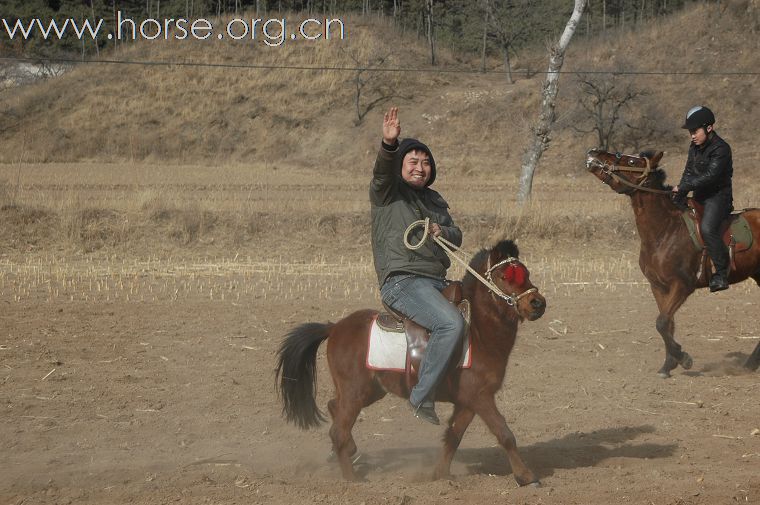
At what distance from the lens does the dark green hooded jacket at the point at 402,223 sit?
247 inches

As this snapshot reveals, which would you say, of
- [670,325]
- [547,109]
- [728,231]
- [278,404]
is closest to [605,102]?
[547,109]

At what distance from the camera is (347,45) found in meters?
53.8

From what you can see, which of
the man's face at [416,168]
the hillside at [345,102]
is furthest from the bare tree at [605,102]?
the man's face at [416,168]

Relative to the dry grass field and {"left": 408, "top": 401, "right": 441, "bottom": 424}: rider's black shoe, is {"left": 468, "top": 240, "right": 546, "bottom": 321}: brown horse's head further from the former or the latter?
the dry grass field

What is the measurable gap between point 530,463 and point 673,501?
4.64 ft

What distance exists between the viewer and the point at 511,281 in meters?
6.19

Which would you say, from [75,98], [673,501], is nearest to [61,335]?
[673,501]

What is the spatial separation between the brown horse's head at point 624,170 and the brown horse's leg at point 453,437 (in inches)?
176

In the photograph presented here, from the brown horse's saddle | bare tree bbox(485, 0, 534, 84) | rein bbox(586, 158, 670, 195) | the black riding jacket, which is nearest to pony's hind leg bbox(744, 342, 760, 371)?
the brown horse's saddle

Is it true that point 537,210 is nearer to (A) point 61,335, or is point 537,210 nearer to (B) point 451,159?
(A) point 61,335

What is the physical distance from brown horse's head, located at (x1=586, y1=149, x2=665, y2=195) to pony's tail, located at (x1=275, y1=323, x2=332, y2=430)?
178 inches

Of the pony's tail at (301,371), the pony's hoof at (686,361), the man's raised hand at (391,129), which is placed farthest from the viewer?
the pony's hoof at (686,361)

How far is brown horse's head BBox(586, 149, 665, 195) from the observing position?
1017 cm

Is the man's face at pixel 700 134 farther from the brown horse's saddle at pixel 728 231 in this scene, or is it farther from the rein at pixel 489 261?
the rein at pixel 489 261
